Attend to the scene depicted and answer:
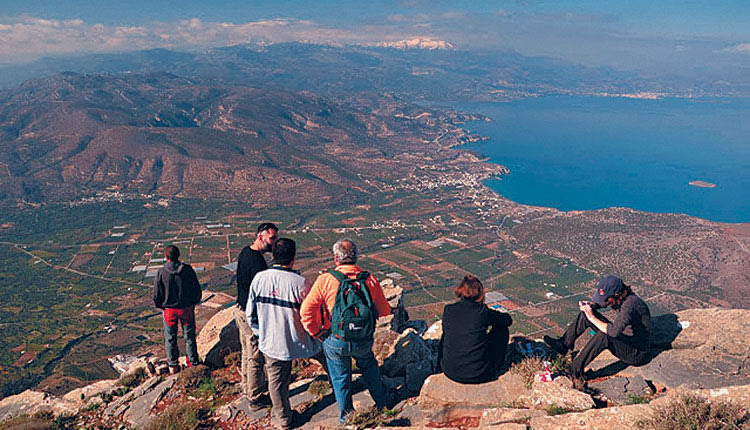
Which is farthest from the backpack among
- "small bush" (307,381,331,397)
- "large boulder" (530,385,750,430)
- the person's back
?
"large boulder" (530,385,750,430)

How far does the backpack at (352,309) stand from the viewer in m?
7.27

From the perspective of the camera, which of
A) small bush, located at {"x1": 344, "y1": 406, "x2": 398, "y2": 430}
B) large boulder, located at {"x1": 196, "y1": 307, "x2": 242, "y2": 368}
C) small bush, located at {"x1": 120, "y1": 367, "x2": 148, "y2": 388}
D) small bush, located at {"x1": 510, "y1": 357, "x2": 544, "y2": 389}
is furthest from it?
large boulder, located at {"x1": 196, "y1": 307, "x2": 242, "y2": 368}

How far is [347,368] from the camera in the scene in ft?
26.2

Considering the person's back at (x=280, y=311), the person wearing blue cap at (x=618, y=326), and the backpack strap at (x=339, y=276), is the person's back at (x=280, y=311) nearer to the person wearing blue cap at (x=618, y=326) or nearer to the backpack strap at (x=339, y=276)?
the backpack strap at (x=339, y=276)

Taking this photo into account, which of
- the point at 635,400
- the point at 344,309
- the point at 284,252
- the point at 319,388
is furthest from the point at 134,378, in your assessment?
the point at 635,400

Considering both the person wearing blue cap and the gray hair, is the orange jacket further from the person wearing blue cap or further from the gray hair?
the person wearing blue cap

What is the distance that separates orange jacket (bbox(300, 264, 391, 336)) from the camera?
24.3 ft

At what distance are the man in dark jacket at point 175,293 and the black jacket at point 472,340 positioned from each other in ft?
20.5

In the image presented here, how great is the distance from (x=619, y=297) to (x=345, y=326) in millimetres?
5947

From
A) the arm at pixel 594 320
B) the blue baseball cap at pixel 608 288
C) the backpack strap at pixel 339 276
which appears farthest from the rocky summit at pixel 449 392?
the backpack strap at pixel 339 276

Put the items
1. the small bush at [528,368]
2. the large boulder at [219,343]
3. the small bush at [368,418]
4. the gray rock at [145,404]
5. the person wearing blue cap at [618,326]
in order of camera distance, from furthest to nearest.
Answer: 1. the large boulder at [219,343]
2. the gray rock at [145,404]
3. the person wearing blue cap at [618,326]
4. the small bush at [528,368]
5. the small bush at [368,418]

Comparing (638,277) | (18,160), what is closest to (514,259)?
(638,277)

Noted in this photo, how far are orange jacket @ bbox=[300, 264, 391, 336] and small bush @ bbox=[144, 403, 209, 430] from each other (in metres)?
3.97

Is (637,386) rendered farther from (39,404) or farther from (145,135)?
(145,135)
